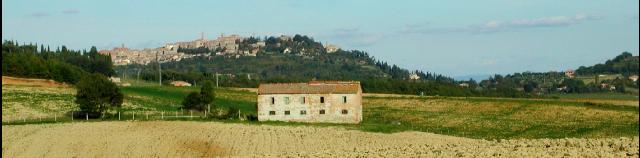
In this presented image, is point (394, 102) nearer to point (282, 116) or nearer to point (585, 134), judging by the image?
point (282, 116)

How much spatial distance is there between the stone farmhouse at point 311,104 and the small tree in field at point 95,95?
13002mm

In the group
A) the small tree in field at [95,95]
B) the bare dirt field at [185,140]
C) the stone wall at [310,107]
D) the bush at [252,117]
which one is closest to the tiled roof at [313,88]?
the stone wall at [310,107]

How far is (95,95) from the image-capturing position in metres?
72.8

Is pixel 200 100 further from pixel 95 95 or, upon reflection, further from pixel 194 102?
pixel 95 95

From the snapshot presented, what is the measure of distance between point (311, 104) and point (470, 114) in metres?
18.7

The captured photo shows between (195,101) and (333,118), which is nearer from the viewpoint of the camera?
(333,118)

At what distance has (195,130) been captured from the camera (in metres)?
59.6

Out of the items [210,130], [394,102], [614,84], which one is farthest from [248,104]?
[614,84]

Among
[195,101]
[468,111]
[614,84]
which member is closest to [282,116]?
[195,101]

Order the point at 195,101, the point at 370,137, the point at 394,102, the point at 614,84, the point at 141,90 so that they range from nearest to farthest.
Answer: the point at 370,137 < the point at 195,101 < the point at 394,102 < the point at 141,90 < the point at 614,84

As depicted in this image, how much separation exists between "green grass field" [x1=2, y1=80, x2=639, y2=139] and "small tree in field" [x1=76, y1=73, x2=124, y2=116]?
103 inches

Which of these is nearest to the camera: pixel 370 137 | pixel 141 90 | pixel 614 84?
pixel 370 137

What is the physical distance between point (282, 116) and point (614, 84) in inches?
4006

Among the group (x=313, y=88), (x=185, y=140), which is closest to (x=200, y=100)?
(x=313, y=88)
